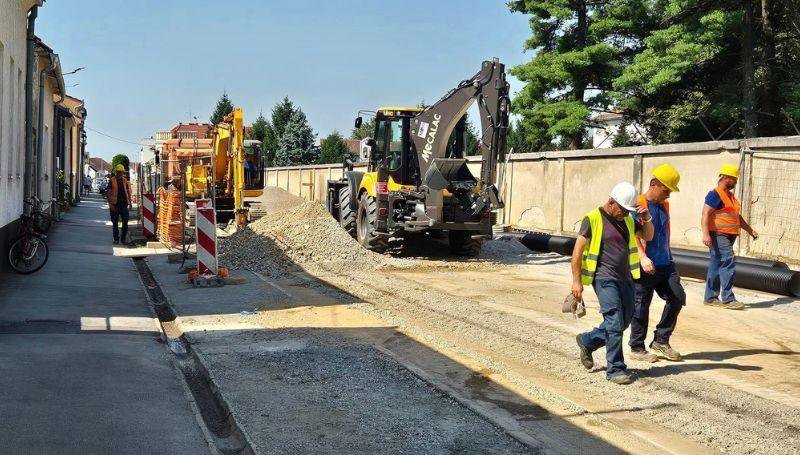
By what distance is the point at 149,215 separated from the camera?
18.9m

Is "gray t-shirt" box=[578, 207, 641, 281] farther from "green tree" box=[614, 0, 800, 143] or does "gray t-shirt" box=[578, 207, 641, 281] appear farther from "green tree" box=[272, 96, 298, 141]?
"green tree" box=[272, 96, 298, 141]

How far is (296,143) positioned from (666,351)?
63013 mm

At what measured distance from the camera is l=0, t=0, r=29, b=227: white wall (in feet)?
40.3

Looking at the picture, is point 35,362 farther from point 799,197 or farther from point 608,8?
point 608,8

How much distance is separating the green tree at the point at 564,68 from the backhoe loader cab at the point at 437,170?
817 inches

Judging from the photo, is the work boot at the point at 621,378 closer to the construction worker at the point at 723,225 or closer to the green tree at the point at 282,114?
the construction worker at the point at 723,225

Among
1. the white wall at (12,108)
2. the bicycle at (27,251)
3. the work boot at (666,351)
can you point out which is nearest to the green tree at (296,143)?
the white wall at (12,108)

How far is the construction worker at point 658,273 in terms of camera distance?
6910 mm

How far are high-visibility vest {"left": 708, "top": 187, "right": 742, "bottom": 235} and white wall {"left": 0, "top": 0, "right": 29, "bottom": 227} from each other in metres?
10.7

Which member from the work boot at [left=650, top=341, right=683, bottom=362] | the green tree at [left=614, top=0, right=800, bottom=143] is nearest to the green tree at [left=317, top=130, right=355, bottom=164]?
the green tree at [left=614, top=0, right=800, bottom=143]

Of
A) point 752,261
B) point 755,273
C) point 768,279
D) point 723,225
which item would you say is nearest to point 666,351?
point 723,225

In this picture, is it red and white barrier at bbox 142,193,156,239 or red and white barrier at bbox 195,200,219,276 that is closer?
red and white barrier at bbox 195,200,219,276

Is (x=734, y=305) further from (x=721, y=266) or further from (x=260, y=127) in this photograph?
(x=260, y=127)

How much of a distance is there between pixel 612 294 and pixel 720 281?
511cm
